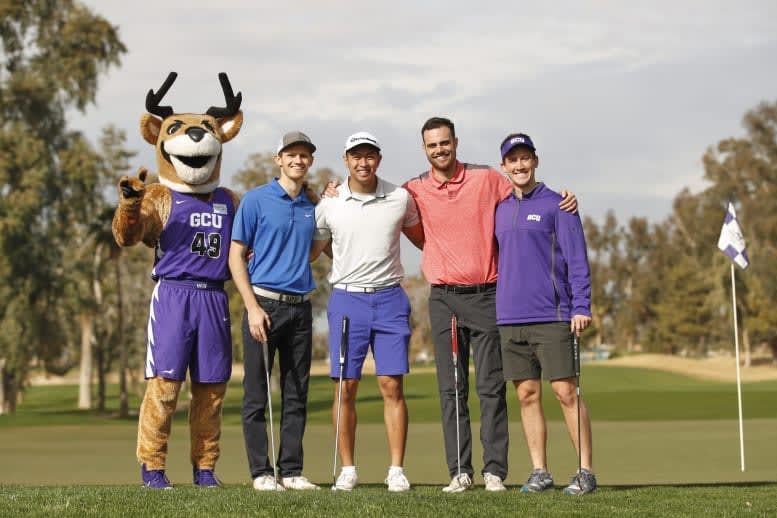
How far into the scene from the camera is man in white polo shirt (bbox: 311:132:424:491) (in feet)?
26.4

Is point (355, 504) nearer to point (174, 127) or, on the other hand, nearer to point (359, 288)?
point (359, 288)

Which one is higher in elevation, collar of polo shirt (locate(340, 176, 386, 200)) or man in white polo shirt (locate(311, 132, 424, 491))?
collar of polo shirt (locate(340, 176, 386, 200))

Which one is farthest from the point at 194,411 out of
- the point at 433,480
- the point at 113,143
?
the point at 113,143

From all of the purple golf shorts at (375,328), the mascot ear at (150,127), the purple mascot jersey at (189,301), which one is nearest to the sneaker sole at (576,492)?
the purple golf shorts at (375,328)

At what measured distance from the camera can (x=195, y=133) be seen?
29.6ft

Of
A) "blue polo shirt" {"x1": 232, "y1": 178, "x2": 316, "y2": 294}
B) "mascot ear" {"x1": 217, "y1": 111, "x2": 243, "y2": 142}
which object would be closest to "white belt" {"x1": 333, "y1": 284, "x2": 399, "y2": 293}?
"blue polo shirt" {"x1": 232, "y1": 178, "x2": 316, "y2": 294}

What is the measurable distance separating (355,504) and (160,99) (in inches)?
164

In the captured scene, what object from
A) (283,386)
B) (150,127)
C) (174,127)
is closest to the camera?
(283,386)

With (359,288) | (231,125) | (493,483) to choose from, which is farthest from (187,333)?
(493,483)

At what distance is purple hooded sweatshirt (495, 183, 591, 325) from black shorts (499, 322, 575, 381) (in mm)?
72

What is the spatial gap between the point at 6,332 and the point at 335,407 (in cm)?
2769

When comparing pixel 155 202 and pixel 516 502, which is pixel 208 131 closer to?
pixel 155 202

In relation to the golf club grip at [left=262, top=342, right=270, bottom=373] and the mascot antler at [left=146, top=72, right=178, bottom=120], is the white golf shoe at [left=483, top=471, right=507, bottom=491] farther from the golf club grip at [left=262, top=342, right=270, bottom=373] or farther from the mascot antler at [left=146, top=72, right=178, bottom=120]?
the mascot antler at [left=146, top=72, right=178, bottom=120]

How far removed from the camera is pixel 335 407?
8.24m
